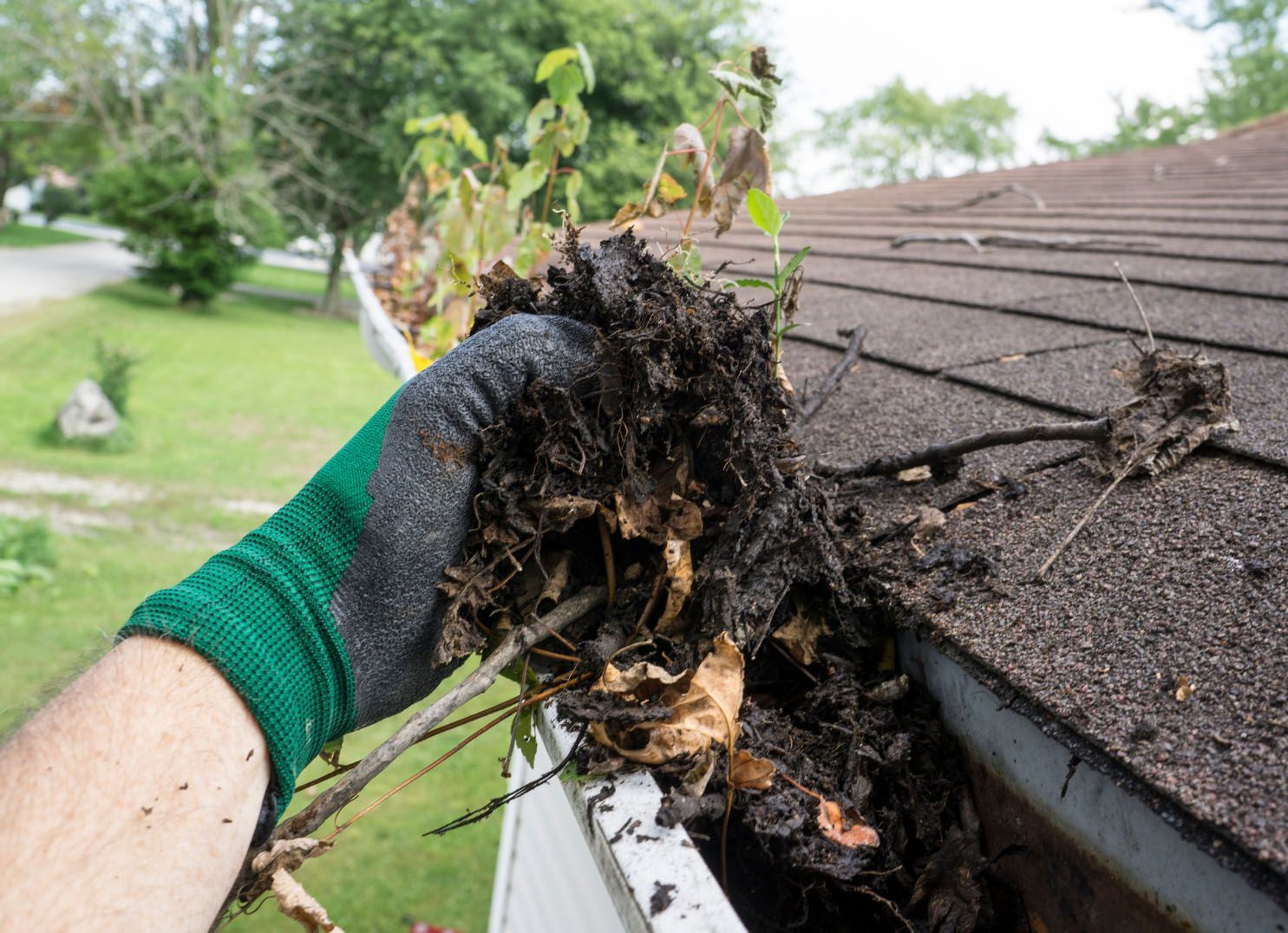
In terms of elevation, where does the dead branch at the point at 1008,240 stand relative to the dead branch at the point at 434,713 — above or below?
above

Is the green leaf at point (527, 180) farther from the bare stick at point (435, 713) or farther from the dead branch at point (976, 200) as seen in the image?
the dead branch at point (976, 200)

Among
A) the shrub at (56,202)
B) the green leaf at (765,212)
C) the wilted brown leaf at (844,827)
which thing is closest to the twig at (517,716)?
the wilted brown leaf at (844,827)

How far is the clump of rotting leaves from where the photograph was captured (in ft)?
2.91

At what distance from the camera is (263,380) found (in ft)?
49.9

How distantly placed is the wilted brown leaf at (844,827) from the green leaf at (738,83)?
3.62ft

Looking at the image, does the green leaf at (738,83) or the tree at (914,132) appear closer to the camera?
the green leaf at (738,83)

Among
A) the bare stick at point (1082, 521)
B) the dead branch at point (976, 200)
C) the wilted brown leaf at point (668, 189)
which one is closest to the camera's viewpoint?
the bare stick at point (1082, 521)

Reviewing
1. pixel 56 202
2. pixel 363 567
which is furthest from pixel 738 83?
pixel 56 202

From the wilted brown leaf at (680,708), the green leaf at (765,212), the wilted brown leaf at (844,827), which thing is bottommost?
the wilted brown leaf at (844,827)

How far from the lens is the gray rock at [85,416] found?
1041 centimetres

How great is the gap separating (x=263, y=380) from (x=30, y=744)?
15743mm

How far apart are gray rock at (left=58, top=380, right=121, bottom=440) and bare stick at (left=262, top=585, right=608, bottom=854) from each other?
11.4 meters

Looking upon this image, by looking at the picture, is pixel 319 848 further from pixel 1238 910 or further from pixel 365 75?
pixel 365 75

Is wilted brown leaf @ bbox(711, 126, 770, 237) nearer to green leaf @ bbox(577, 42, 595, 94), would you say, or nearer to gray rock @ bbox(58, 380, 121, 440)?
green leaf @ bbox(577, 42, 595, 94)
